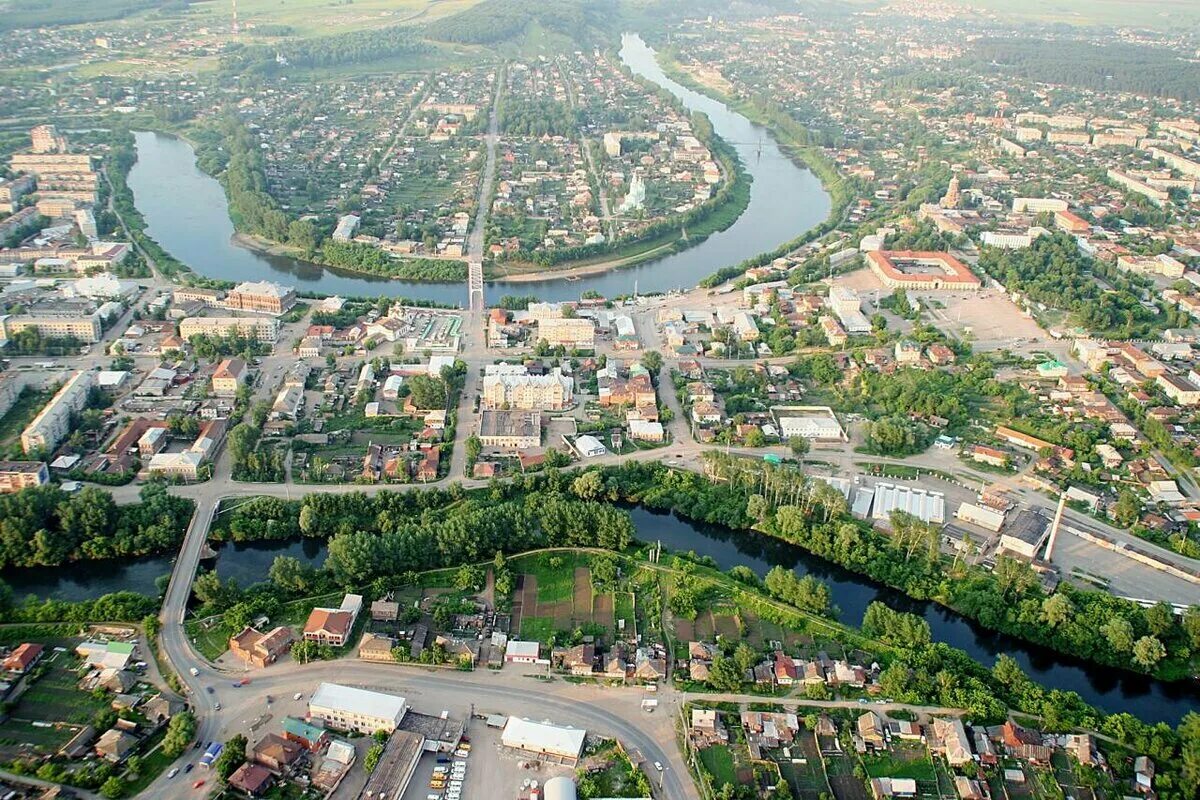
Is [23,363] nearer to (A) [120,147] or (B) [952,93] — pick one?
(A) [120,147]

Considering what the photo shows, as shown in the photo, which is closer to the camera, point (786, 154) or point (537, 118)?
point (786, 154)

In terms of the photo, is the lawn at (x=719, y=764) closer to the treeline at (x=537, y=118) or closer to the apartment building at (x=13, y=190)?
the apartment building at (x=13, y=190)

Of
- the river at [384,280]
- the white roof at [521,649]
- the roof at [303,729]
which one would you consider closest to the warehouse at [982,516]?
the white roof at [521,649]

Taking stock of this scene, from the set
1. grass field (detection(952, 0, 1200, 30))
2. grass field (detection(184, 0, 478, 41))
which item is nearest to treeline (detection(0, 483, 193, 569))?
grass field (detection(184, 0, 478, 41))

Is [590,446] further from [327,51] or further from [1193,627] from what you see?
[327,51]

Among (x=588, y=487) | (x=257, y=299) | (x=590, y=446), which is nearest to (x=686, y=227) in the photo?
(x=257, y=299)

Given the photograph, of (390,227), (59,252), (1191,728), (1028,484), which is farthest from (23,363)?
(1191,728)

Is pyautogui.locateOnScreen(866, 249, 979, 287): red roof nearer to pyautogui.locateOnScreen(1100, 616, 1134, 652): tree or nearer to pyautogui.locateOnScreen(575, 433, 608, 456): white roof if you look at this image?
pyautogui.locateOnScreen(575, 433, 608, 456): white roof
